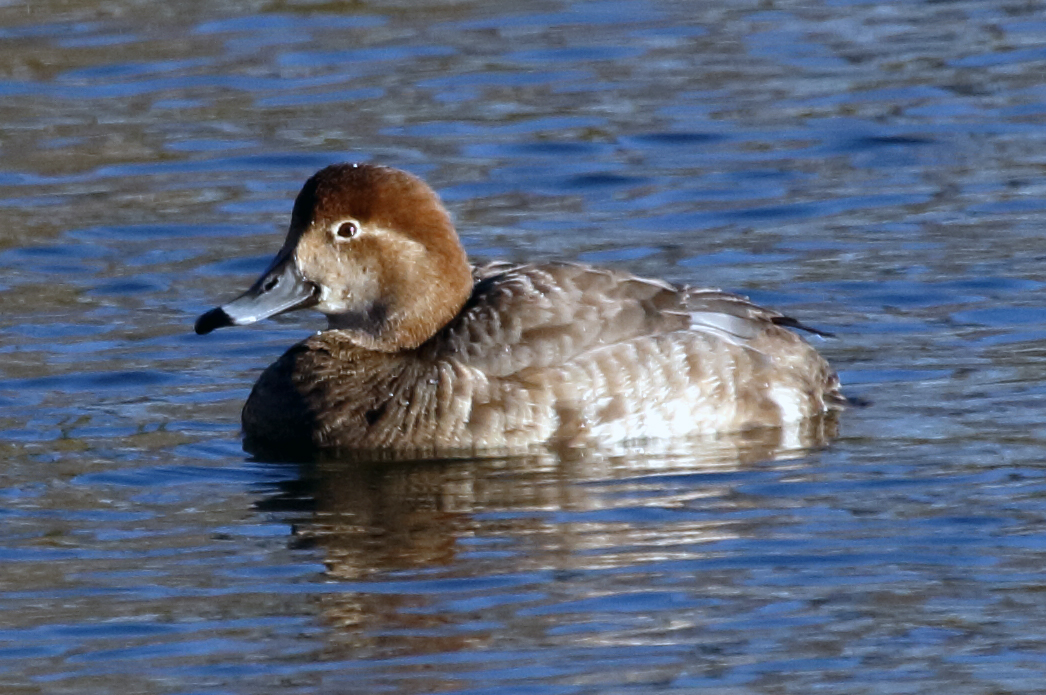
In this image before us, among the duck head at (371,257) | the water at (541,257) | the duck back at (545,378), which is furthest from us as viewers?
the duck head at (371,257)

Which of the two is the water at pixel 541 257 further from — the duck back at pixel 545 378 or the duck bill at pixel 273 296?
the duck bill at pixel 273 296

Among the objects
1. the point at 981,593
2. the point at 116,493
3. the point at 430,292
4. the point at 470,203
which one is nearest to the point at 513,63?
the point at 470,203

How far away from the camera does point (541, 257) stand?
11.0 meters

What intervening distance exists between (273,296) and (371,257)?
0.40 metres

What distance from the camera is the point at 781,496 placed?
25.5ft

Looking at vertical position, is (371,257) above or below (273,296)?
above

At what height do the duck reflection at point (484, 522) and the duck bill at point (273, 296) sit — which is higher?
the duck bill at point (273, 296)

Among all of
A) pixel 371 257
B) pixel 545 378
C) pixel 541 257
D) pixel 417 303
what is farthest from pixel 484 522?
pixel 541 257

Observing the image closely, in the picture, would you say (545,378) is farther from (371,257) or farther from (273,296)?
(273,296)

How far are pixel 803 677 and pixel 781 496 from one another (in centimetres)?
176

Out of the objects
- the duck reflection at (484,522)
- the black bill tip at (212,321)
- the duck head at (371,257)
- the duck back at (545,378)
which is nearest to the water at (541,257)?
the duck reflection at (484,522)

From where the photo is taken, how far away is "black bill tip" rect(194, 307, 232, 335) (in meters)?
8.59

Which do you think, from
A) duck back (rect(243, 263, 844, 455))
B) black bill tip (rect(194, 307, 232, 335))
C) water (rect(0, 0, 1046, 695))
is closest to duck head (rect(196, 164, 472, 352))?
black bill tip (rect(194, 307, 232, 335))

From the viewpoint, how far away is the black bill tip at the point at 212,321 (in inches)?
338
